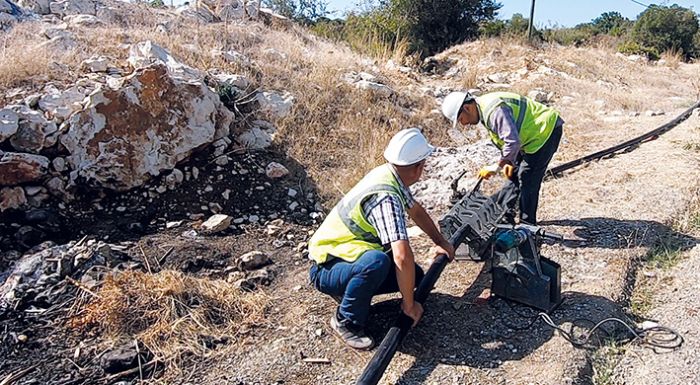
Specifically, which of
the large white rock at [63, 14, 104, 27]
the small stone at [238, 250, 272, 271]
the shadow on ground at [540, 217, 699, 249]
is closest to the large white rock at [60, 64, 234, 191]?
the small stone at [238, 250, 272, 271]

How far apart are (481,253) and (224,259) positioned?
6.29ft

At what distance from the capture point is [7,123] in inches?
175

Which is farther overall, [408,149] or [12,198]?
[12,198]

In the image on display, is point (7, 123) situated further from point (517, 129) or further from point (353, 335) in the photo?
point (517, 129)

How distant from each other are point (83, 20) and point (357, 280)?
7061 millimetres

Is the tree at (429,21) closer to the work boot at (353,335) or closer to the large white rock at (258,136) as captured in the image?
the large white rock at (258,136)

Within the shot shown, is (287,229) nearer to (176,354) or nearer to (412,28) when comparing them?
(176,354)

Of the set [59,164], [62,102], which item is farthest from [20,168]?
[62,102]

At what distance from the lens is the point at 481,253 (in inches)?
139

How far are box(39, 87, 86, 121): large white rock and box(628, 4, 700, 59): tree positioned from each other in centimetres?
2035

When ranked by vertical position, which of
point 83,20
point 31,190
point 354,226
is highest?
point 83,20

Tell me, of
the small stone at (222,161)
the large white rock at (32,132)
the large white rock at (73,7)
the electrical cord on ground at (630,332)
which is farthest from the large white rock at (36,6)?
the electrical cord on ground at (630,332)

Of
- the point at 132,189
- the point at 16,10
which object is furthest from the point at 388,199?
the point at 16,10

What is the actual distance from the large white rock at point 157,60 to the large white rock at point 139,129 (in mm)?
419
